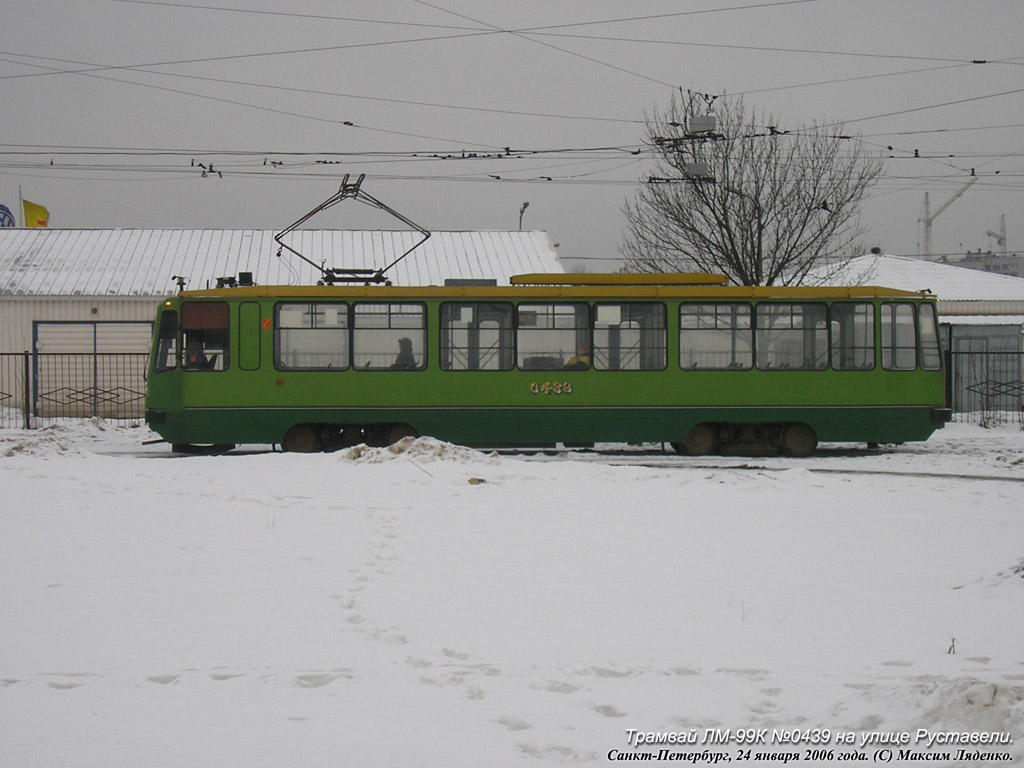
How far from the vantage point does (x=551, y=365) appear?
17.9 m

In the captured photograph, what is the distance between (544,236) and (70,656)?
118ft

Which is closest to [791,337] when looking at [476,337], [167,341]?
[476,337]

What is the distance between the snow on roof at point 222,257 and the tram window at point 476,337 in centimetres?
1669

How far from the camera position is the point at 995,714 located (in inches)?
161

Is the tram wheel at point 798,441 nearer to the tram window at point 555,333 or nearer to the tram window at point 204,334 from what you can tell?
the tram window at point 555,333

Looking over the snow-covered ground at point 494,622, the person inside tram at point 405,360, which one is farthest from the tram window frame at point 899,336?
the person inside tram at point 405,360

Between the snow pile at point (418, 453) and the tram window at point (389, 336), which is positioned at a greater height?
the tram window at point (389, 336)

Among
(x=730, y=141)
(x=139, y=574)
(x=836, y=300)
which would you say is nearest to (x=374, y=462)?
(x=139, y=574)

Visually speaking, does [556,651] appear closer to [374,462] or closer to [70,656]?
[70,656]

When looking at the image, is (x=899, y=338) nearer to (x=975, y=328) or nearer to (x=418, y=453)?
(x=418, y=453)

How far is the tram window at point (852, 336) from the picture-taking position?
1825 centimetres

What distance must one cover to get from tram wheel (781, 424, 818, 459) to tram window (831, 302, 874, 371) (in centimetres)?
124

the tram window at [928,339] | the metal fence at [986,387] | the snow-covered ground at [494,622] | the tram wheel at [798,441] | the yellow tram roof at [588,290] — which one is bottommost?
the snow-covered ground at [494,622]

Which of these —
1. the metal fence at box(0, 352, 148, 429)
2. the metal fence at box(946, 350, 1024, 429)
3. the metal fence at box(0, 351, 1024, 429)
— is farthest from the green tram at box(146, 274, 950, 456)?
the metal fence at box(0, 352, 148, 429)
